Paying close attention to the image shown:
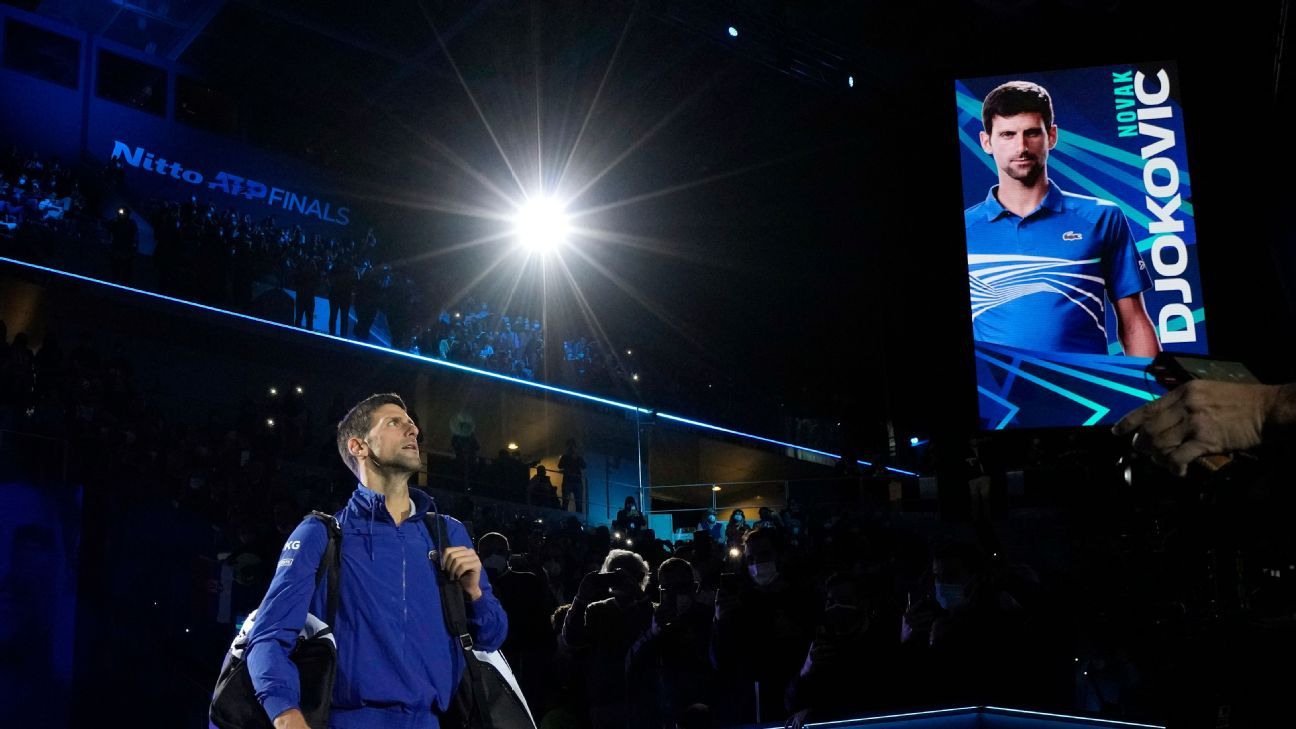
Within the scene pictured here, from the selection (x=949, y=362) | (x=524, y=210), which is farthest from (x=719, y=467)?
(x=949, y=362)

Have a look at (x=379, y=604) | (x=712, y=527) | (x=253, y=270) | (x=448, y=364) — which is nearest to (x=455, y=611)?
(x=379, y=604)

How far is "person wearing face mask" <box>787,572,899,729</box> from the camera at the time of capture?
5.27 m

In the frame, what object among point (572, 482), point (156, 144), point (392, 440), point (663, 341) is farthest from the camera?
point (663, 341)

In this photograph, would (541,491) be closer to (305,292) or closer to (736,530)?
(736,530)

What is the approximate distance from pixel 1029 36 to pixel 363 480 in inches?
394

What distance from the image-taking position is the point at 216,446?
→ 39.6 ft

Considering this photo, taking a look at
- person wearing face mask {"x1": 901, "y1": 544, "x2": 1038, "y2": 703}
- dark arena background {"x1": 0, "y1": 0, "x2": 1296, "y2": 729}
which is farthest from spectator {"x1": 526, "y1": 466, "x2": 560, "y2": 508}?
person wearing face mask {"x1": 901, "y1": 544, "x2": 1038, "y2": 703}

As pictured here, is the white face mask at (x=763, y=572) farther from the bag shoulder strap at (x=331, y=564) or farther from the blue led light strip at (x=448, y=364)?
the blue led light strip at (x=448, y=364)

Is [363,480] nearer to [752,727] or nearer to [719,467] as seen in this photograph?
[752,727]

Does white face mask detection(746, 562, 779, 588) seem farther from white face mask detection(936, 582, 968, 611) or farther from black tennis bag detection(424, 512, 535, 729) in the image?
black tennis bag detection(424, 512, 535, 729)

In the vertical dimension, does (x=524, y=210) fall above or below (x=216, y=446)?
above

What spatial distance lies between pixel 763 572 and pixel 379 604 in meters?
3.36

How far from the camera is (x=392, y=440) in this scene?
3443 mm

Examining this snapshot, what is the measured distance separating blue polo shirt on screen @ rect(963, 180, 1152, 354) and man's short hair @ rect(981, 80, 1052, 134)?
0.74 m
